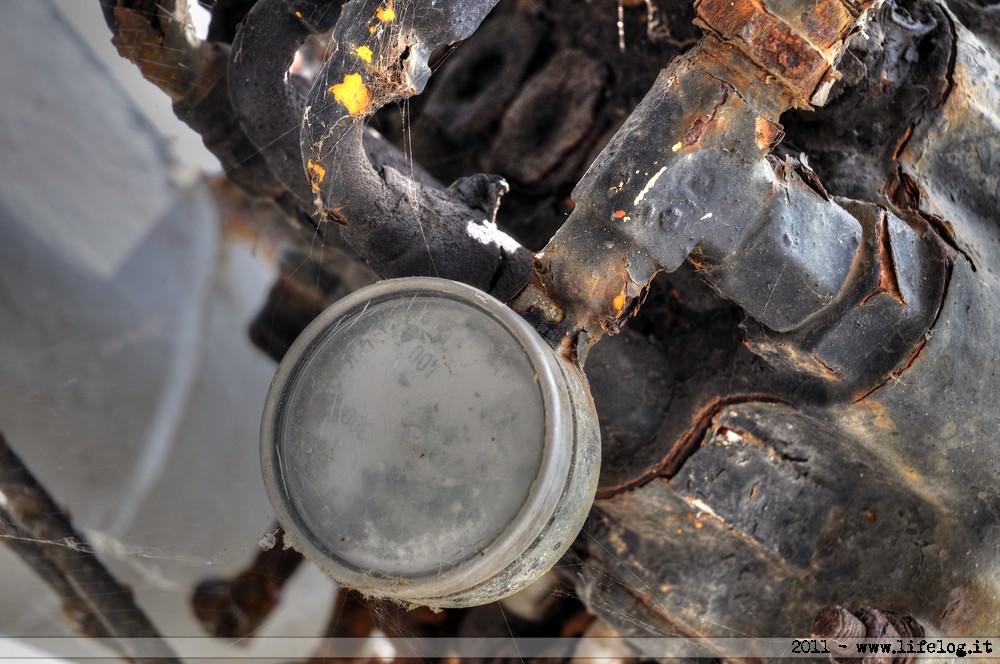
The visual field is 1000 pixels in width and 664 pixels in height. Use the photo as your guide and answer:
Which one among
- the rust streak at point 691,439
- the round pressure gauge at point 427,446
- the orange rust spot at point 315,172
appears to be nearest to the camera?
the round pressure gauge at point 427,446

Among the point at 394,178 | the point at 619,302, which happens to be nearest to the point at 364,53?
the point at 394,178

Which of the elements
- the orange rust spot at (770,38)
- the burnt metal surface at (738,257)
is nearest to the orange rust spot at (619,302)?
the burnt metal surface at (738,257)

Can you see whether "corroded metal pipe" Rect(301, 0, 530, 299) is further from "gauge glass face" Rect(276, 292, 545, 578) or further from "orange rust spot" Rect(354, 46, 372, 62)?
"gauge glass face" Rect(276, 292, 545, 578)

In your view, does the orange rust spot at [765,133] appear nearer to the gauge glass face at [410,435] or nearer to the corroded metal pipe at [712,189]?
the corroded metal pipe at [712,189]

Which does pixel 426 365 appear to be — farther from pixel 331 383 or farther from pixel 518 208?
pixel 518 208

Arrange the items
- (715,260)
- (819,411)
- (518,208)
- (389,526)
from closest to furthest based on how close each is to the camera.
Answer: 1. (389,526)
2. (715,260)
3. (819,411)
4. (518,208)

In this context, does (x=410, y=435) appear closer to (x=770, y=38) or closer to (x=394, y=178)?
(x=394, y=178)

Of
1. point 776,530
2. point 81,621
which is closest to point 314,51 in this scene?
point 81,621
